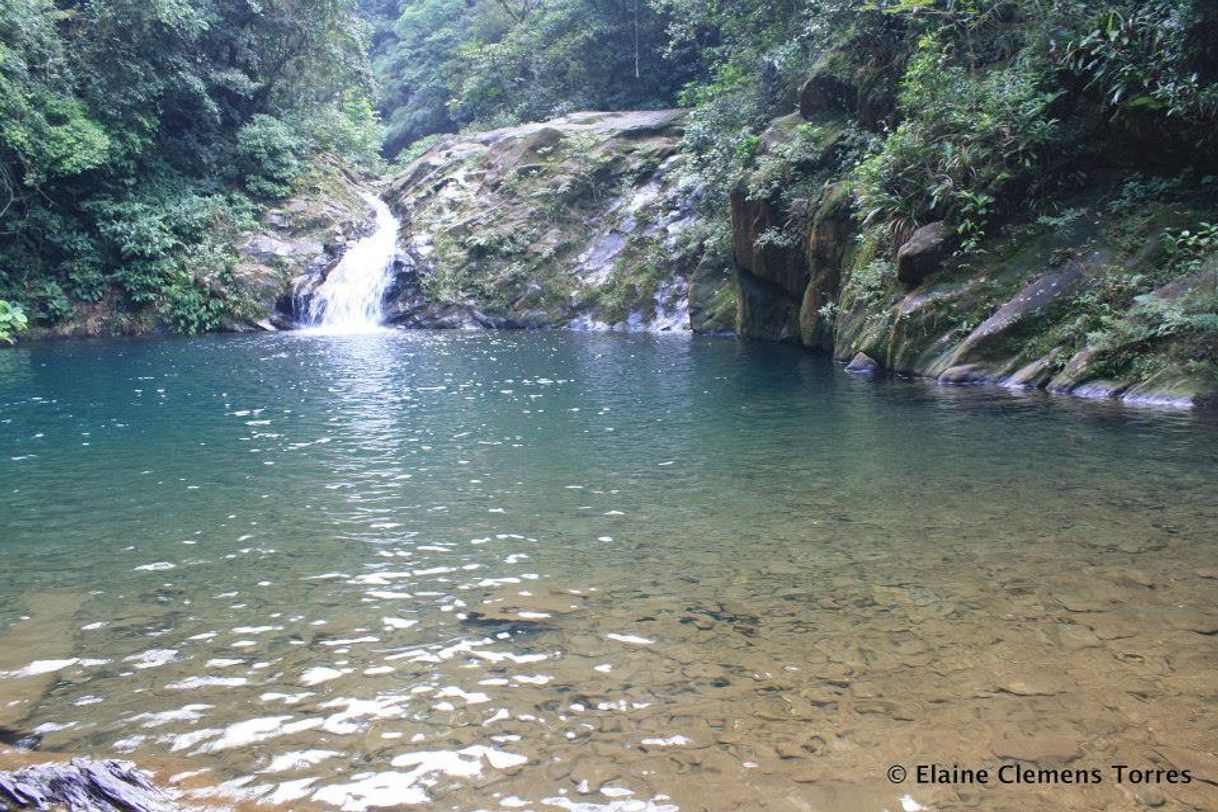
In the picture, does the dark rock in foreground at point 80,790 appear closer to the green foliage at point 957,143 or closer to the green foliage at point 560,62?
the green foliage at point 957,143

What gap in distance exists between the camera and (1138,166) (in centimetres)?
1162

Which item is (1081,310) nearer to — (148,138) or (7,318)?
(7,318)

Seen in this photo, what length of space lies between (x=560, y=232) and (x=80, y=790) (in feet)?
94.7

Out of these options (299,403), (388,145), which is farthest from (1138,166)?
(388,145)

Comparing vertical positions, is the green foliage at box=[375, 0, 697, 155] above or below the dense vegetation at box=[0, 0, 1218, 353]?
above

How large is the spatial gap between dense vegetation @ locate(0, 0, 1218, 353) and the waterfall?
3.28 meters

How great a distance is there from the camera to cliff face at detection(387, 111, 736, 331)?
27.5 metres

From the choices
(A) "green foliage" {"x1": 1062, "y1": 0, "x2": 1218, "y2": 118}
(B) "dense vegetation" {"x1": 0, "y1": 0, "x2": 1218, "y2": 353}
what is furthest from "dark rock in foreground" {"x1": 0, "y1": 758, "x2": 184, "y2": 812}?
(A) "green foliage" {"x1": 1062, "y1": 0, "x2": 1218, "y2": 118}

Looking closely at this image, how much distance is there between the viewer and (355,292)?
2889cm

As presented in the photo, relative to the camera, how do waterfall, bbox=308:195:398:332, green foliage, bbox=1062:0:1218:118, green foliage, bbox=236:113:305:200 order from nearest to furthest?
green foliage, bbox=1062:0:1218:118 < waterfall, bbox=308:195:398:332 < green foliage, bbox=236:113:305:200

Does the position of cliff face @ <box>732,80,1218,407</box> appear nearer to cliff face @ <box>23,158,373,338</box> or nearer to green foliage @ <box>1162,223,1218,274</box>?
green foliage @ <box>1162,223,1218,274</box>

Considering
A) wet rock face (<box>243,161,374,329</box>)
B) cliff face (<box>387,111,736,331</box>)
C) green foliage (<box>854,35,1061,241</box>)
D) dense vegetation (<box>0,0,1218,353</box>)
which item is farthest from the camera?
wet rock face (<box>243,161,374,329</box>)

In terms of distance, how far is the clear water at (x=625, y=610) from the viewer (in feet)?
9.68

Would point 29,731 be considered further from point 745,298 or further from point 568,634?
point 745,298
